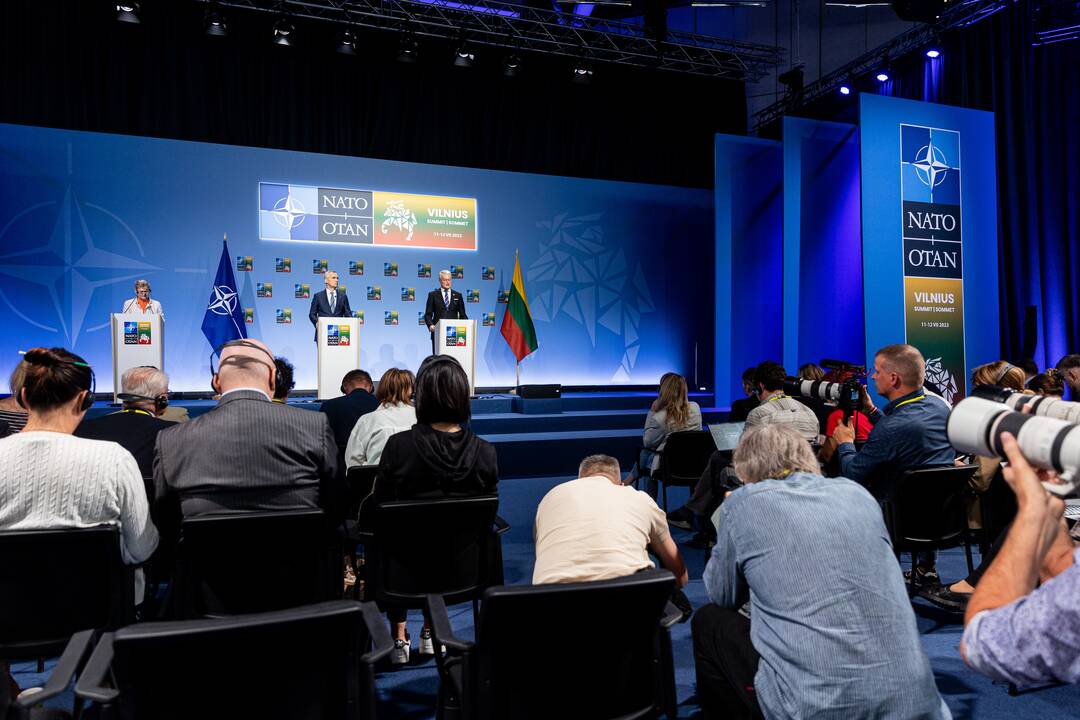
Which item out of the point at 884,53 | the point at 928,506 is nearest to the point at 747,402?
the point at 928,506

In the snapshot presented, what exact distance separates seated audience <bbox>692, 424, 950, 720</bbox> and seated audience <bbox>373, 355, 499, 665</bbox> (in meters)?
1.03

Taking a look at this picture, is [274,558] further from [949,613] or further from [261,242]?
[261,242]

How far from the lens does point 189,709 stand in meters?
1.27

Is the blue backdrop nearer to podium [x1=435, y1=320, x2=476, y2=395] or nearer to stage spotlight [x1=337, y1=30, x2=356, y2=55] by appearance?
stage spotlight [x1=337, y1=30, x2=356, y2=55]

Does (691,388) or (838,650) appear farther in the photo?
(691,388)

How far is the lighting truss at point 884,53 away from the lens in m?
7.31

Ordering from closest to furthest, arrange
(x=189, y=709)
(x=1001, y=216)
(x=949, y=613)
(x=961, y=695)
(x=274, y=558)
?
(x=189, y=709) → (x=274, y=558) → (x=961, y=695) → (x=949, y=613) → (x=1001, y=216)

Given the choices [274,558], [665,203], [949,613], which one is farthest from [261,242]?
[949,613]

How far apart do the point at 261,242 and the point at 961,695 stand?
328 inches

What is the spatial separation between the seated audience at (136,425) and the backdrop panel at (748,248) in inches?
261

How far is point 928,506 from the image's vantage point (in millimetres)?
3111

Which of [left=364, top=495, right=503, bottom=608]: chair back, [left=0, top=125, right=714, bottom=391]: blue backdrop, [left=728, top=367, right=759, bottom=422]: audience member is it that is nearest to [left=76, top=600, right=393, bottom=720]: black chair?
[left=364, top=495, right=503, bottom=608]: chair back

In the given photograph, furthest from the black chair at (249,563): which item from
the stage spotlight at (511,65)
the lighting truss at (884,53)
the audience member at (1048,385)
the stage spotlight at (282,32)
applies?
the lighting truss at (884,53)

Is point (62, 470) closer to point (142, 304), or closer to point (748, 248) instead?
point (142, 304)
